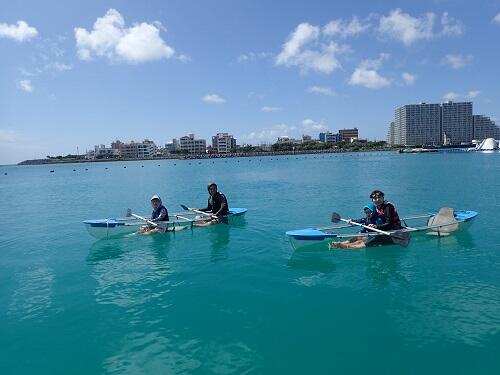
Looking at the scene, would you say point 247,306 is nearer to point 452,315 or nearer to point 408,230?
point 452,315

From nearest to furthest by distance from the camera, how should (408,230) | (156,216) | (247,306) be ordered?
(247,306)
(408,230)
(156,216)

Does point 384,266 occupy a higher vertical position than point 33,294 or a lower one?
higher

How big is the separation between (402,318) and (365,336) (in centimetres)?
152

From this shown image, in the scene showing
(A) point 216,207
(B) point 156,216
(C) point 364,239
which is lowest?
(C) point 364,239

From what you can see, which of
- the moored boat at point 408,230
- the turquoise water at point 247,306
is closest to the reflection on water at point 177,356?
the turquoise water at point 247,306

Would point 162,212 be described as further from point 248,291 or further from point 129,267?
point 248,291

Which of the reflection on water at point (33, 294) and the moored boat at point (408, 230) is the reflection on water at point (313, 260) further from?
the reflection on water at point (33, 294)

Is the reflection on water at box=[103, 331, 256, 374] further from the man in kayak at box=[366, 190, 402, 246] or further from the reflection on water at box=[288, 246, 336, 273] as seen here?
the man in kayak at box=[366, 190, 402, 246]

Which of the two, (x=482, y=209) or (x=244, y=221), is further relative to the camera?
(x=482, y=209)

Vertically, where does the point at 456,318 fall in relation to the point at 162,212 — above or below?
below

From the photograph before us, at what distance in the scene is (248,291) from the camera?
1240 centimetres

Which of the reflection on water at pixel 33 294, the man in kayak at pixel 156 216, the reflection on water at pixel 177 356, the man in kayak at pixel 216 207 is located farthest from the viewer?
the man in kayak at pixel 216 207

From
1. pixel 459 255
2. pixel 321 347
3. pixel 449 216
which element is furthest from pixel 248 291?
pixel 449 216

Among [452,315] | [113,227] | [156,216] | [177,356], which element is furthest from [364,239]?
[113,227]
